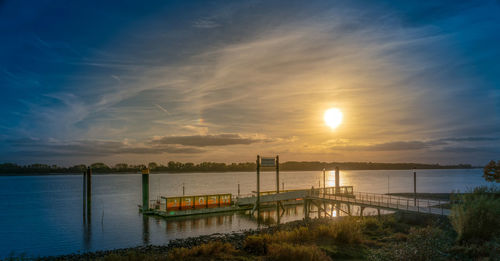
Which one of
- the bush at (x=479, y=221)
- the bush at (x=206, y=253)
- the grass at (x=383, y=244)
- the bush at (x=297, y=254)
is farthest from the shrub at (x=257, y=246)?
the bush at (x=479, y=221)

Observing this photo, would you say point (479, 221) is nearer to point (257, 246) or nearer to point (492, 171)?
point (257, 246)

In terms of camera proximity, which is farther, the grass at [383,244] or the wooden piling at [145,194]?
the wooden piling at [145,194]

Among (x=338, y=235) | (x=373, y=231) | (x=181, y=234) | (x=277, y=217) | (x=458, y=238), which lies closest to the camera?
(x=458, y=238)

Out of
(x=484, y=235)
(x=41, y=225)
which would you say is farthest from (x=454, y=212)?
(x=41, y=225)

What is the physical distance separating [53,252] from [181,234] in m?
10.4

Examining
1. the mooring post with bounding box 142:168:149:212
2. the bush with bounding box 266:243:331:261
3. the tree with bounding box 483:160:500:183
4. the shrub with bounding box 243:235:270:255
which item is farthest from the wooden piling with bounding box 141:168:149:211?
the tree with bounding box 483:160:500:183

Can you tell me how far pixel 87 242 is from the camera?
28484 millimetres

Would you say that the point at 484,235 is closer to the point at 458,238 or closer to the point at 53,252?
the point at 458,238

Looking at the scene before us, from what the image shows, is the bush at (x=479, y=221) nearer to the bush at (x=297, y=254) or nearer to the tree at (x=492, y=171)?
the bush at (x=297, y=254)

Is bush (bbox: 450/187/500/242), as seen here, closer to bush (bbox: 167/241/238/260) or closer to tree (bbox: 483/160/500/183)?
bush (bbox: 167/241/238/260)

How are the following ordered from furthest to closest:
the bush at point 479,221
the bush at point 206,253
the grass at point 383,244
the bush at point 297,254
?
the bush at point 206,253 < the bush at point 479,221 < the bush at point 297,254 < the grass at point 383,244

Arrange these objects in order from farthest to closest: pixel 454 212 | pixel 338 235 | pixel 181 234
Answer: pixel 181 234 → pixel 338 235 → pixel 454 212

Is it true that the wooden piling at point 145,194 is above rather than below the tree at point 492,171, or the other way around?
below

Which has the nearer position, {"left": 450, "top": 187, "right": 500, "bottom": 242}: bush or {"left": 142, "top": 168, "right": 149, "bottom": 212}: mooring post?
{"left": 450, "top": 187, "right": 500, "bottom": 242}: bush
